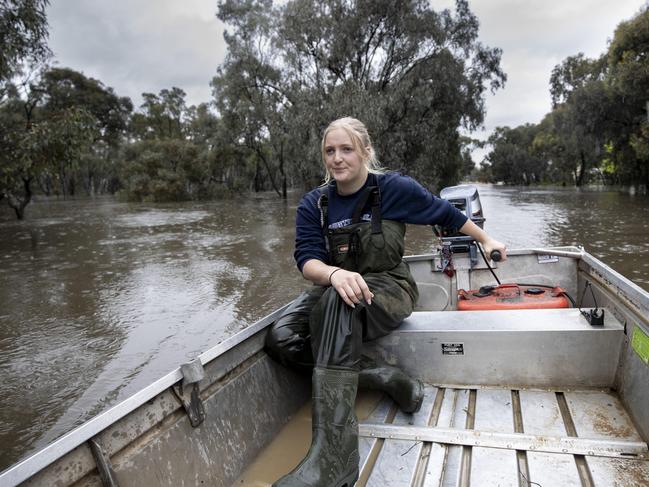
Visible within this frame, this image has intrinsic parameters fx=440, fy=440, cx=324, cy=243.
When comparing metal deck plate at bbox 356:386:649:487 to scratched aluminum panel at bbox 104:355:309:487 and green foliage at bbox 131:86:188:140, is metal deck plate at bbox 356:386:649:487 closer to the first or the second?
scratched aluminum panel at bbox 104:355:309:487

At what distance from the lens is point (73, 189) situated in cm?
6212

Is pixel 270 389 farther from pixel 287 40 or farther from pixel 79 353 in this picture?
pixel 287 40

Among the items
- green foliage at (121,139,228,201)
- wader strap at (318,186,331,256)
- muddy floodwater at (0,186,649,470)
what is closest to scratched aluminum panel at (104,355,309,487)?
wader strap at (318,186,331,256)

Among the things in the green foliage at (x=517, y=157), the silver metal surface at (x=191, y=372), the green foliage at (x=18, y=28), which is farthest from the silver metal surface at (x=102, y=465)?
the green foliage at (x=517, y=157)

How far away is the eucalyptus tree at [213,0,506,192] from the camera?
18000 millimetres

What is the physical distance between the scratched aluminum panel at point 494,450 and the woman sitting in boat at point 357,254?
349 millimetres

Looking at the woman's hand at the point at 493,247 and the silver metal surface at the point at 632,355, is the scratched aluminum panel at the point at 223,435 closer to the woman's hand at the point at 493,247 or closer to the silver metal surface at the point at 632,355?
the woman's hand at the point at 493,247

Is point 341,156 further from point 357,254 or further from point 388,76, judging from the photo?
point 388,76

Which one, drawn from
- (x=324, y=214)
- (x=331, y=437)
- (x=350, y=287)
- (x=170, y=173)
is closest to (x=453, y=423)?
(x=331, y=437)

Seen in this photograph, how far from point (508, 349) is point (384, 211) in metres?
→ 1.06

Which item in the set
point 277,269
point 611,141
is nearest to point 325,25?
point 277,269

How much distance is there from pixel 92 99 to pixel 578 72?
130 feet

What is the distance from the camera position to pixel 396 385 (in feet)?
7.81

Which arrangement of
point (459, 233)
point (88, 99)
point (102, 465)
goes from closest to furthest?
1. point (102, 465)
2. point (459, 233)
3. point (88, 99)
